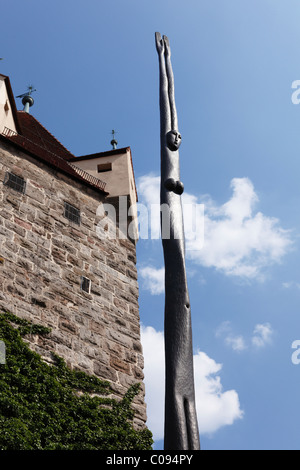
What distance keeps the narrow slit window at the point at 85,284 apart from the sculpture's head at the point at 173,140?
336 centimetres

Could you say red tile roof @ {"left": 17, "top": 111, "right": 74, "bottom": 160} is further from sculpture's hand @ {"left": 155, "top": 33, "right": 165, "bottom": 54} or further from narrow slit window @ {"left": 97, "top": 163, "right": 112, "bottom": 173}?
sculpture's hand @ {"left": 155, "top": 33, "right": 165, "bottom": 54}

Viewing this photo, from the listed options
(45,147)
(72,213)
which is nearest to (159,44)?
(72,213)

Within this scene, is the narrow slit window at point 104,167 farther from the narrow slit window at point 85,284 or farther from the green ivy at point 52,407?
the green ivy at point 52,407

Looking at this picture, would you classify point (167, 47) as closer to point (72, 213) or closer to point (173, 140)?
point (173, 140)

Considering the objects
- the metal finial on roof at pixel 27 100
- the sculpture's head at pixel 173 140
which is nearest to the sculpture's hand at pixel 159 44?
the sculpture's head at pixel 173 140

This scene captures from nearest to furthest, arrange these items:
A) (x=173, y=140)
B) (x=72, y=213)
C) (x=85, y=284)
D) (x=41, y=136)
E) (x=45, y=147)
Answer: (x=173, y=140) → (x=85, y=284) → (x=72, y=213) → (x=45, y=147) → (x=41, y=136)

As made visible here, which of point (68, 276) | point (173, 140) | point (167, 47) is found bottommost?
point (173, 140)

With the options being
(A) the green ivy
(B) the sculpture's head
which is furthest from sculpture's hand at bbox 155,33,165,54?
(A) the green ivy

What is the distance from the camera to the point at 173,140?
15.7 feet

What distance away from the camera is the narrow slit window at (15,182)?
7805mm

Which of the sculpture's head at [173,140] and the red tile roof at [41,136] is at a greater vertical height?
the red tile roof at [41,136]

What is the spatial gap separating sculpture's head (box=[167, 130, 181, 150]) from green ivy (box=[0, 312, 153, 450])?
9.80 feet

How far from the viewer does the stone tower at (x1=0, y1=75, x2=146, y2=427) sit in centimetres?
672

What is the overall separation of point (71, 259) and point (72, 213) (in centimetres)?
102
